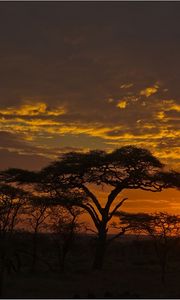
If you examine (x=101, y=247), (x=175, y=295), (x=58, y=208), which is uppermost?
(x=58, y=208)

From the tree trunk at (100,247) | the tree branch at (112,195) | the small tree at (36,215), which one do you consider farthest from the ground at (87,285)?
the small tree at (36,215)

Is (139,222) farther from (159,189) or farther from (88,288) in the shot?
(88,288)

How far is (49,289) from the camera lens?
82.1 ft

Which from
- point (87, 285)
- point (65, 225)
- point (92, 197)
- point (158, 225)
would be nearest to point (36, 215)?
point (65, 225)

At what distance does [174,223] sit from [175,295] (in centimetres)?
929

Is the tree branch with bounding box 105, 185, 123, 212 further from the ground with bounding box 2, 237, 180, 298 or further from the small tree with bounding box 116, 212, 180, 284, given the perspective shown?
the ground with bounding box 2, 237, 180, 298

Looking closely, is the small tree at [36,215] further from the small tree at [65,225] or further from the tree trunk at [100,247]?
the tree trunk at [100,247]

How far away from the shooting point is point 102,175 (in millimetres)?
33781

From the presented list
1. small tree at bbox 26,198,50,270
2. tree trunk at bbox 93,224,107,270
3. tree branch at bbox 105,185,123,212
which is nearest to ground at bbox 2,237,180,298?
tree trunk at bbox 93,224,107,270

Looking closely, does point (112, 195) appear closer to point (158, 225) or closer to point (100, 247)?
point (100, 247)

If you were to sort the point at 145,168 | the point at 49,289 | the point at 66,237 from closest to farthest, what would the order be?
the point at 49,289
the point at 145,168
the point at 66,237

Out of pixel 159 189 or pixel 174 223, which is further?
pixel 159 189

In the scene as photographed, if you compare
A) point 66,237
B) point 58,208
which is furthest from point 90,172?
point 58,208

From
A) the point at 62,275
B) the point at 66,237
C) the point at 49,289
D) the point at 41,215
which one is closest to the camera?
the point at 49,289
